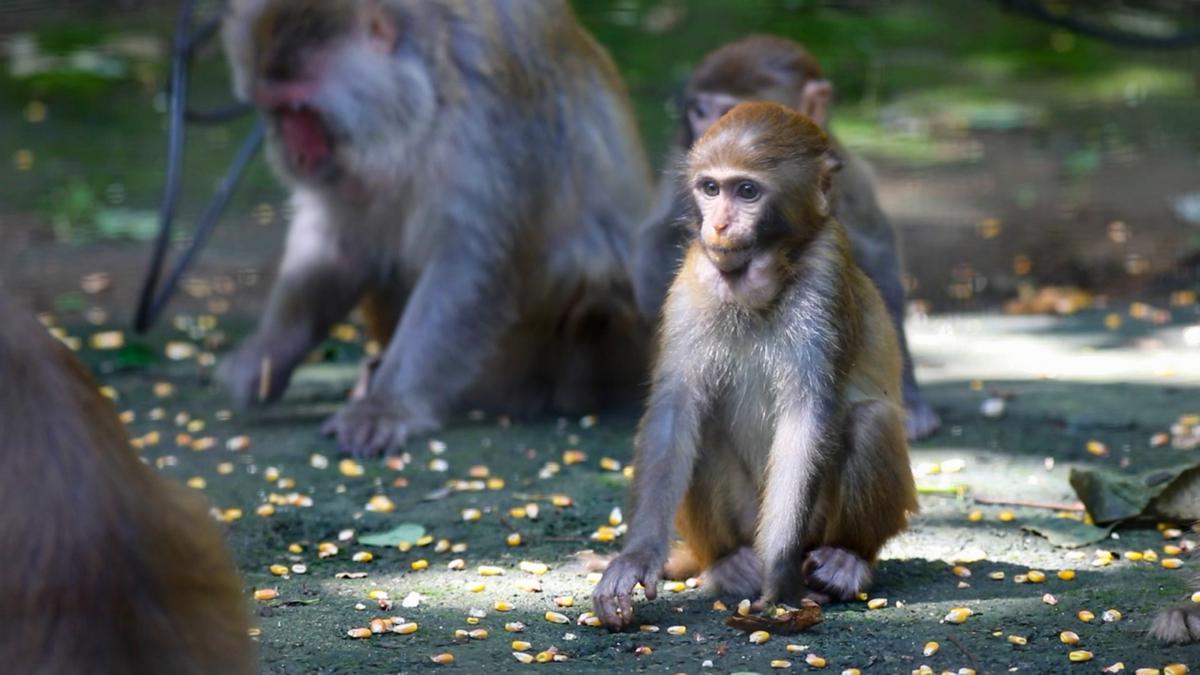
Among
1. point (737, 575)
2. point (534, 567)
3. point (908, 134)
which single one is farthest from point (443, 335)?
point (908, 134)

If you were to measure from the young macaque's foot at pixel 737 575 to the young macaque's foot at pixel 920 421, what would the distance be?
6.04ft

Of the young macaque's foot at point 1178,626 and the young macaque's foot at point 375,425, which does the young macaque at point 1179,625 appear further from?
the young macaque's foot at point 375,425

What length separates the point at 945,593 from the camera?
4613 mm

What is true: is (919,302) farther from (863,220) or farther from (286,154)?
(286,154)

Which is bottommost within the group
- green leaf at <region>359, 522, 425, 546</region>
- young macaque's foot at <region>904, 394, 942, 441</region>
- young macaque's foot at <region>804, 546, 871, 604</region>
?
green leaf at <region>359, 522, 425, 546</region>

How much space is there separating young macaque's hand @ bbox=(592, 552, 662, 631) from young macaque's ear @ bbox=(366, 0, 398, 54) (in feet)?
10.4

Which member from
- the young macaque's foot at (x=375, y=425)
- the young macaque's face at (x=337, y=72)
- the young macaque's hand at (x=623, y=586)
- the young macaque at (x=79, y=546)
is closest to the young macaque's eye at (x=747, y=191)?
the young macaque's hand at (x=623, y=586)

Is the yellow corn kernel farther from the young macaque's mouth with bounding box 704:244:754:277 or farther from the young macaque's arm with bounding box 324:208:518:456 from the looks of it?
the young macaque's arm with bounding box 324:208:518:456

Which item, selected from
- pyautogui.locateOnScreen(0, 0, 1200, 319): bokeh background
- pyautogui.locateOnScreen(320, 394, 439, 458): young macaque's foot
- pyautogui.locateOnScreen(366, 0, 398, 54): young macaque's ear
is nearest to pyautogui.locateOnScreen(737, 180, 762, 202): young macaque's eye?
pyautogui.locateOnScreen(320, 394, 439, 458): young macaque's foot

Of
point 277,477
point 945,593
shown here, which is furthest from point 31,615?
point 277,477

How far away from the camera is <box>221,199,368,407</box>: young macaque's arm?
731cm

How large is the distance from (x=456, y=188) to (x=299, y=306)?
1.06 metres

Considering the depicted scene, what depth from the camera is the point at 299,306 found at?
7.44m

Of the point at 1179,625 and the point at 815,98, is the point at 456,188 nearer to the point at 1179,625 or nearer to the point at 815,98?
the point at 815,98
